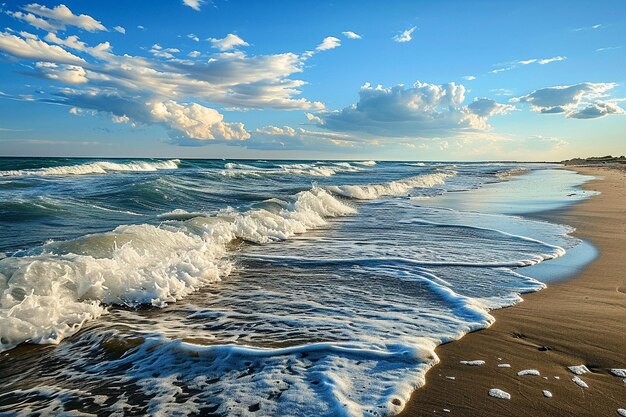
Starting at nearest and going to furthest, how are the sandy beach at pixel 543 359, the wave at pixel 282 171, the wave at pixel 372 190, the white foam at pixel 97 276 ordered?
the sandy beach at pixel 543 359
the white foam at pixel 97 276
the wave at pixel 372 190
the wave at pixel 282 171

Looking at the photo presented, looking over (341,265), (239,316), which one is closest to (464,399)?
(239,316)

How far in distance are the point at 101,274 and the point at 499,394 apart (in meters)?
4.32

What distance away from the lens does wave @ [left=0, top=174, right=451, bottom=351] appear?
4059 millimetres

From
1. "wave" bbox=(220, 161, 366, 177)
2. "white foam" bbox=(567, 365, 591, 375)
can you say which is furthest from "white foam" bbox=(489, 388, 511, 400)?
"wave" bbox=(220, 161, 366, 177)

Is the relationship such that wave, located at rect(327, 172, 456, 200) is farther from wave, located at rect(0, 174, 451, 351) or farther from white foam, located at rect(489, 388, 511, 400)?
white foam, located at rect(489, 388, 511, 400)

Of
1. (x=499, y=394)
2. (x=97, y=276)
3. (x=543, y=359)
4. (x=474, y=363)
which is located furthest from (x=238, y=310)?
(x=543, y=359)

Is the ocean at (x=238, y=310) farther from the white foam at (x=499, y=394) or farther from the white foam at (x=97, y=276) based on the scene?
the white foam at (x=499, y=394)

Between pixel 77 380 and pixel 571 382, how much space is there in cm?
339

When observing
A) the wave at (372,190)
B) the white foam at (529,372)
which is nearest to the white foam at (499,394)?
the white foam at (529,372)

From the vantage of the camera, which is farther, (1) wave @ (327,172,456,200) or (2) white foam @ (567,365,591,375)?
(1) wave @ (327,172,456,200)

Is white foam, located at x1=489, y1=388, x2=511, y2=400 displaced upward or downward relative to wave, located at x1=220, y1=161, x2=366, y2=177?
downward

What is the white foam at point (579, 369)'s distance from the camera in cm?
307

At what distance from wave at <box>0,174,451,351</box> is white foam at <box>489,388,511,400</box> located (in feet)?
11.4

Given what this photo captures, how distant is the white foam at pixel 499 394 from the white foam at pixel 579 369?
68 centimetres
